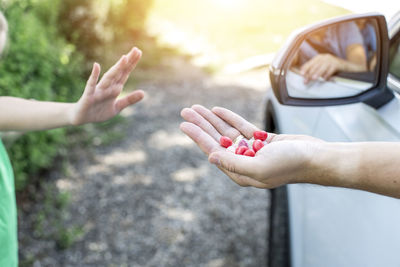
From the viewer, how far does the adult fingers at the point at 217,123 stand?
1663 mm

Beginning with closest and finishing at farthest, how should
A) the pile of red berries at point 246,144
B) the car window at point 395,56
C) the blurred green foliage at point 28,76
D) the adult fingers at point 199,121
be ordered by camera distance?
the pile of red berries at point 246,144, the adult fingers at point 199,121, the car window at point 395,56, the blurred green foliage at point 28,76

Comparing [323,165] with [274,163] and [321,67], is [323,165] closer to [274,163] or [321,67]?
[274,163]

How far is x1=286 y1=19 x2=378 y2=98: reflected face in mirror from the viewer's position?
1.77m

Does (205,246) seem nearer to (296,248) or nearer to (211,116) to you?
(296,248)

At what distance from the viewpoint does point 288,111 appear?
2545 millimetres

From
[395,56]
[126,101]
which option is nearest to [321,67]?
[395,56]

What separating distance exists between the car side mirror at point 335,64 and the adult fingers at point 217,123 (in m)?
0.26

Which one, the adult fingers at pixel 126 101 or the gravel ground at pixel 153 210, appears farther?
the gravel ground at pixel 153 210

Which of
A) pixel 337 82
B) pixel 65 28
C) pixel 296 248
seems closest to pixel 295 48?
pixel 337 82

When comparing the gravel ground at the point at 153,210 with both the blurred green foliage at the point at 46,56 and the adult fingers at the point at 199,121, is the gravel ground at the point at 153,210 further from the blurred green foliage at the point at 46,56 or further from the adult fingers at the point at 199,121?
the adult fingers at the point at 199,121

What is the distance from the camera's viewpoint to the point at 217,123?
168cm

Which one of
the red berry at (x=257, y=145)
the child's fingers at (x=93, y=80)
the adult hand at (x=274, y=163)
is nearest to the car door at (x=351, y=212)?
the adult hand at (x=274, y=163)

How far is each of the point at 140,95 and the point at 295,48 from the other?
29.6 inches

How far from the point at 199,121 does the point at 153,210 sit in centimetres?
252
